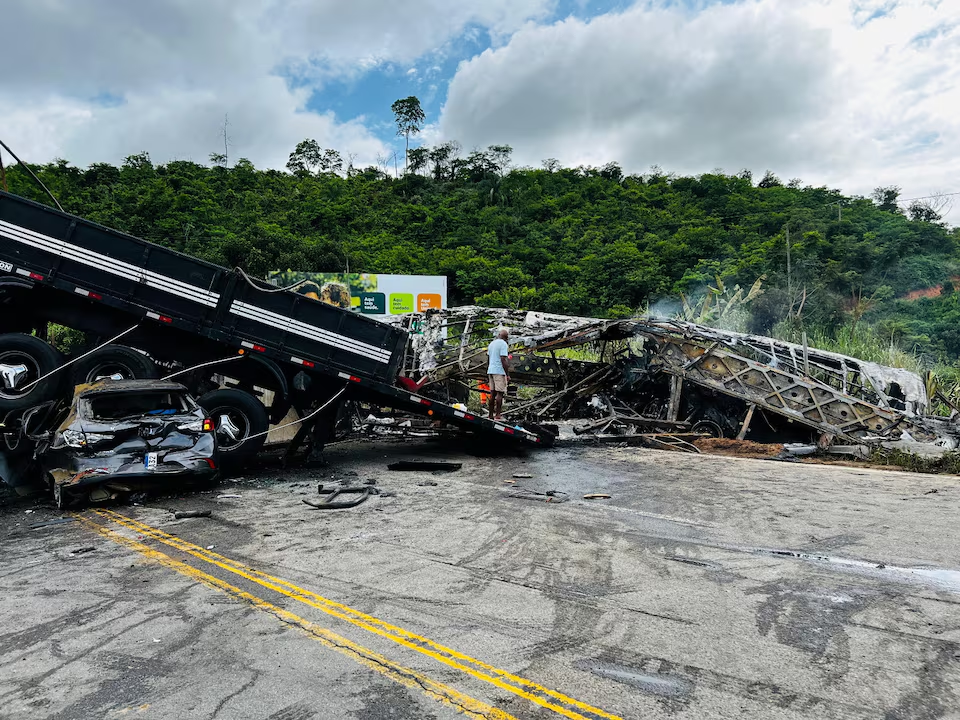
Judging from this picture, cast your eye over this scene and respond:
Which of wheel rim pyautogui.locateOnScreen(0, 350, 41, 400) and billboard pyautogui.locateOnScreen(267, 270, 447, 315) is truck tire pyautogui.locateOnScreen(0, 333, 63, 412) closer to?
wheel rim pyautogui.locateOnScreen(0, 350, 41, 400)

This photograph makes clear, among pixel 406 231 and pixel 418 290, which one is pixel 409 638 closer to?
pixel 418 290

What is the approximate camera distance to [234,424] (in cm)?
950

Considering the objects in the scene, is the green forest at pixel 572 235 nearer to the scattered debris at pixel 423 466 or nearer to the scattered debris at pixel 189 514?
the scattered debris at pixel 423 466

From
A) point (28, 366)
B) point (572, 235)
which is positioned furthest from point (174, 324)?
point (572, 235)

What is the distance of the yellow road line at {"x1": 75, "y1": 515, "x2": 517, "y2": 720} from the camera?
306 cm

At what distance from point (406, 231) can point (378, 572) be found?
49857 mm

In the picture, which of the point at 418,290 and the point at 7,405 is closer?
the point at 7,405

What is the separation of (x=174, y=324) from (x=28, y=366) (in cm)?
189

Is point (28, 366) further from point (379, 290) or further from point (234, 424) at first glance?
point (379, 290)

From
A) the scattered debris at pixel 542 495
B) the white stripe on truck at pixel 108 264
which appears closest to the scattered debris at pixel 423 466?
the scattered debris at pixel 542 495

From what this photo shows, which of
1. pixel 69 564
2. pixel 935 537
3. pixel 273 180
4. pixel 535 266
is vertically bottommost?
pixel 69 564

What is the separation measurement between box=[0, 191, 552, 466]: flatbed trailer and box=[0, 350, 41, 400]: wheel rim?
13 mm

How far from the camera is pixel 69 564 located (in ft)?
17.8

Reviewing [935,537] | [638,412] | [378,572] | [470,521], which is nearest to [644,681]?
[378,572]
